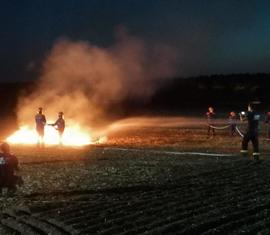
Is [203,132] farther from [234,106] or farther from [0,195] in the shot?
[234,106]

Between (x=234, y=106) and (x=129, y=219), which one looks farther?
(x=234, y=106)

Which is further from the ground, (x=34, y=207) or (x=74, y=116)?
(x=74, y=116)

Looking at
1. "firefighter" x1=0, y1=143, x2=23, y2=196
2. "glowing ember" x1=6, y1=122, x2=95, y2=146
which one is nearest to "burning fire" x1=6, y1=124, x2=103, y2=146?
"glowing ember" x1=6, y1=122, x2=95, y2=146

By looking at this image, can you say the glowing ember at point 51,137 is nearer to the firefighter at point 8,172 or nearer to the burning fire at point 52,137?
the burning fire at point 52,137

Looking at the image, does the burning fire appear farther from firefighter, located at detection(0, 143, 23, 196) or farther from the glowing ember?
firefighter, located at detection(0, 143, 23, 196)

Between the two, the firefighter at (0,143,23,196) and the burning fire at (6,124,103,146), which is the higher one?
the burning fire at (6,124,103,146)

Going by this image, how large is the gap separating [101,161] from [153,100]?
194 feet

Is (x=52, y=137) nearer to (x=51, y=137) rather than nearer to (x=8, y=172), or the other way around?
(x=51, y=137)

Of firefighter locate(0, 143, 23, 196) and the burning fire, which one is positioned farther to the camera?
the burning fire

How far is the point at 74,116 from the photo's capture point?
41031 millimetres

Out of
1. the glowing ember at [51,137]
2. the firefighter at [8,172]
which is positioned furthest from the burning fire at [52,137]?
the firefighter at [8,172]

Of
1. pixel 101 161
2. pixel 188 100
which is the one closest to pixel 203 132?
pixel 101 161

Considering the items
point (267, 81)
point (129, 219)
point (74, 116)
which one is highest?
point (267, 81)

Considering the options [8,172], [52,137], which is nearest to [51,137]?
[52,137]
